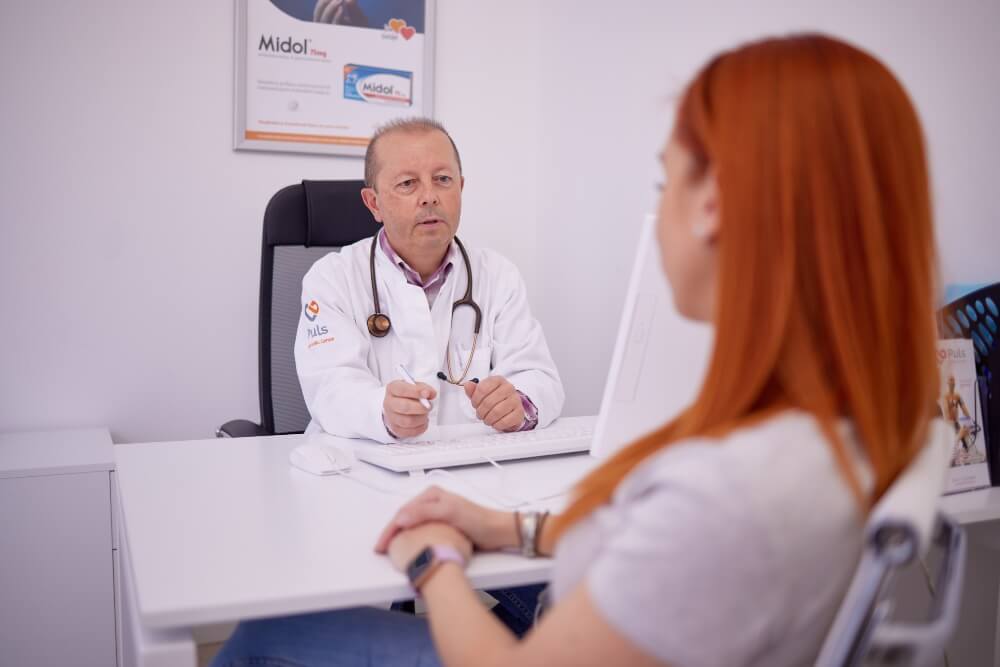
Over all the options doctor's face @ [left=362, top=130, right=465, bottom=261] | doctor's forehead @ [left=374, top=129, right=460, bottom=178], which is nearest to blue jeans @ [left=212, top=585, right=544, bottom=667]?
doctor's face @ [left=362, top=130, right=465, bottom=261]

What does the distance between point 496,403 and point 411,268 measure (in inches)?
20.1

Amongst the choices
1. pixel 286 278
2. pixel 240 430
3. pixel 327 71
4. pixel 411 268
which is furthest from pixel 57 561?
pixel 327 71

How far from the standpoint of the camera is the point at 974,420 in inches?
50.0

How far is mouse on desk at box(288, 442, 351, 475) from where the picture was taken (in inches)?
47.8

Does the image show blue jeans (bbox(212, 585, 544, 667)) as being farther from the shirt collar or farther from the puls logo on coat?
the shirt collar

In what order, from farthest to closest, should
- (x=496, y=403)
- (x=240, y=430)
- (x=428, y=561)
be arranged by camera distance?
(x=240, y=430), (x=496, y=403), (x=428, y=561)

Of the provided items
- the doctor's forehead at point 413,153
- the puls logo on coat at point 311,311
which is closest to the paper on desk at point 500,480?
the puls logo on coat at point 311,311

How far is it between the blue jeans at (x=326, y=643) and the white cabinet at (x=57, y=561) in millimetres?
1180

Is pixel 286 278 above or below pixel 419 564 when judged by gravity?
above

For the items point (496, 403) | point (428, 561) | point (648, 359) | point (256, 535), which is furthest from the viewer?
point (496, 403)

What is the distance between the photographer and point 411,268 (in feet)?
6.11

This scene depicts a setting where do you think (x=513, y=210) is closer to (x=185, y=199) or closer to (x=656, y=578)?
(x=185, y=199)

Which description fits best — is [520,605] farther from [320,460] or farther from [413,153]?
[413,153]

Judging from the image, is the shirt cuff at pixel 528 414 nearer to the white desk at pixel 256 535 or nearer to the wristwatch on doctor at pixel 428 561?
the white desk at pixel 256 535
